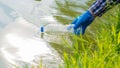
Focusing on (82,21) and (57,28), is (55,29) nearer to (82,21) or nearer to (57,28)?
(57,28)

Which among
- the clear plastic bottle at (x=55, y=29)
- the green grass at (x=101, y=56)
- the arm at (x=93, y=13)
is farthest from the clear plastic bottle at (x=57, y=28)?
the green grass at (x=101, y=56)

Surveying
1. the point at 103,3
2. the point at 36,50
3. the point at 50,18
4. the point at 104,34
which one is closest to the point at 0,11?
the point at 50,18

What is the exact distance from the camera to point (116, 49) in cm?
316

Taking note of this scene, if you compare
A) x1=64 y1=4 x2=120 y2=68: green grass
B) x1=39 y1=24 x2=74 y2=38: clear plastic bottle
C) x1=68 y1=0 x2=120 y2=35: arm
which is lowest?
x1=64 y1=4 x2=120 y2=68: green grass

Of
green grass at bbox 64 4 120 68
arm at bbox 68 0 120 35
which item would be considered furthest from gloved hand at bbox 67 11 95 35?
green grass at bbox 64 4 120 68

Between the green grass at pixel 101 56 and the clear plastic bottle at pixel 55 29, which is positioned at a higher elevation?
the clear plastic bottle at pixel 55 29

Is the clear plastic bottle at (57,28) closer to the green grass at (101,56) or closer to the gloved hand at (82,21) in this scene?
the gloved hand at (82,21)

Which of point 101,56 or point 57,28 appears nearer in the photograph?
point 101,56

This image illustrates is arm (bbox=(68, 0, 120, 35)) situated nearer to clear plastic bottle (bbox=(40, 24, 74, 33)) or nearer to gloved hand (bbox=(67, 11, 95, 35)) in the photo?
gloved hand (bbox=(67, 11, 95, 35))

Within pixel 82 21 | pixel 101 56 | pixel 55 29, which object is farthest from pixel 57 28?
pixel 101 56

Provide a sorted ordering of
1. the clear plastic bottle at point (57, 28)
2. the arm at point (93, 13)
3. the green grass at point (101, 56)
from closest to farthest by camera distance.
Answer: the green grass at point (101, 56), the arm at point (93, 13), the clear plastic bottle at point (57, 28)

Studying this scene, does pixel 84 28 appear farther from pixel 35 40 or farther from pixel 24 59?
pixel 24 59

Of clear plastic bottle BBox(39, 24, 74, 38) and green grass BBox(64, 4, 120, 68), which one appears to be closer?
green grass BBox(64, 4, 120, 68)

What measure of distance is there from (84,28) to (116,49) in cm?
129
